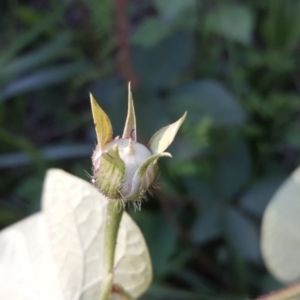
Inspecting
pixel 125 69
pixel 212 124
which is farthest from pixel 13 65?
pixel 212 124

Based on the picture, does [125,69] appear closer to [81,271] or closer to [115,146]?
[81,271]

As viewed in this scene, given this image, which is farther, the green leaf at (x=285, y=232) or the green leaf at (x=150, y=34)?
the green leaf at (x=150, y=34)

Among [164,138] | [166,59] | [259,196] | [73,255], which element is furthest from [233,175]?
[164,138]

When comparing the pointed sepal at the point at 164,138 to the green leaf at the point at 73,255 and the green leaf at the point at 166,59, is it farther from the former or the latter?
the green leaf at the point at 166,59

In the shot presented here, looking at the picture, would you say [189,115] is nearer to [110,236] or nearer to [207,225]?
[207,225]

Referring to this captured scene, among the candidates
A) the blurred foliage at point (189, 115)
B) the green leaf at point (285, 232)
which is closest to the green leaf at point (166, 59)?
the blurred foliage at point (189, 115)

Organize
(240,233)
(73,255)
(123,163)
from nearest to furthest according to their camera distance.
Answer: (123,163) < (73,255) < (240,233)
